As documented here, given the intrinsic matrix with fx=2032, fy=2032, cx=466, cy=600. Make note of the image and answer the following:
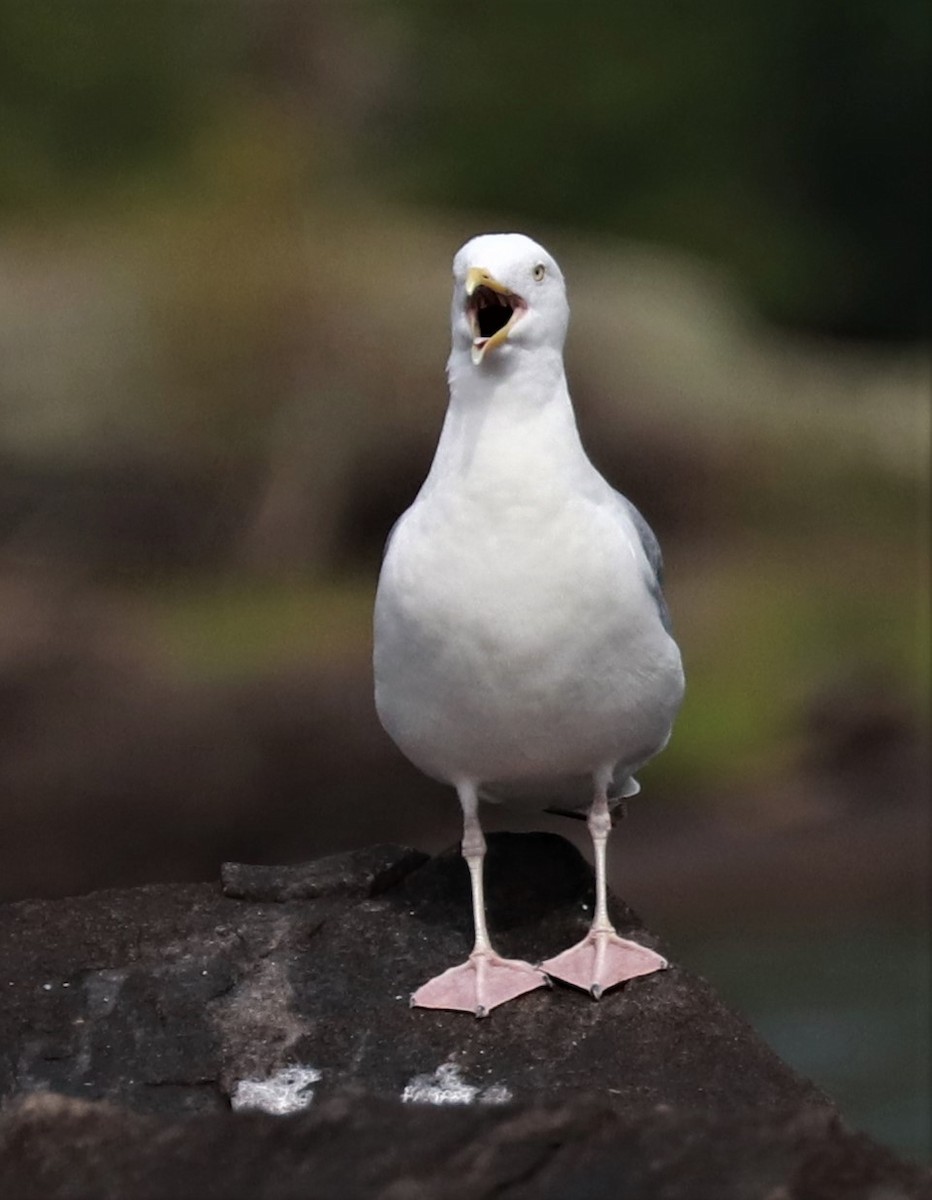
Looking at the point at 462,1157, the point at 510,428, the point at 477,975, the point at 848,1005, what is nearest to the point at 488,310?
the point at 510,428

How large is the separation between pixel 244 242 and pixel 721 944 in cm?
615

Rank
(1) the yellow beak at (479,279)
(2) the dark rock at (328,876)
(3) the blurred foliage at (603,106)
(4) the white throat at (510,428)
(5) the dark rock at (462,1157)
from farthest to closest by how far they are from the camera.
→ (3) the blurred foliage at (603,106) < (2) the dark rock at (328,876) < (4) the white throat at (510,428) < (1) the yellow beak at (479,279) < (5) the dark rock at (462,1157)

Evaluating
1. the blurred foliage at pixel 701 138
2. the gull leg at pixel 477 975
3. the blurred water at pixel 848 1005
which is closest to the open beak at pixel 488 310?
the gull leg at pixel 477 975

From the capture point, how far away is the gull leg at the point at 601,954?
398 centimetres

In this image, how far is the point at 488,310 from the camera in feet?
12.6

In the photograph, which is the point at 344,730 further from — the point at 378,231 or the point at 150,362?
the point at 378,231

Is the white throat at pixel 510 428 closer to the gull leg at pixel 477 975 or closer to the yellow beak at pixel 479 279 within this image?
the yellow beak at pixel 479 279

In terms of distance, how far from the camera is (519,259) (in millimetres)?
3648

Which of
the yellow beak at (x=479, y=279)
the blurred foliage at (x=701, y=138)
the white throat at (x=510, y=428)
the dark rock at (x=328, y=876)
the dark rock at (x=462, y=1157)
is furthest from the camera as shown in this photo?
the blurred foliage at (x=701, y=138)

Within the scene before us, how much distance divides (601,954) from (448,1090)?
20.4 inches

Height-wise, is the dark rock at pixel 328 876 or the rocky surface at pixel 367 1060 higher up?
the dark rock at pixel 328 876

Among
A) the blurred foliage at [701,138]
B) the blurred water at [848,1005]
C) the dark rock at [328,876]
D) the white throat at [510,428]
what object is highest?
the blurred foliage at [701,138]

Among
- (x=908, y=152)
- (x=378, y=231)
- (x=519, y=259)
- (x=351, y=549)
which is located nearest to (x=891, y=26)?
(x=908, y=152)

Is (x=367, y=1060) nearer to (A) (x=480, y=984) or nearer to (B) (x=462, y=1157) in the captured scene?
(A) (x=480, y=984)
